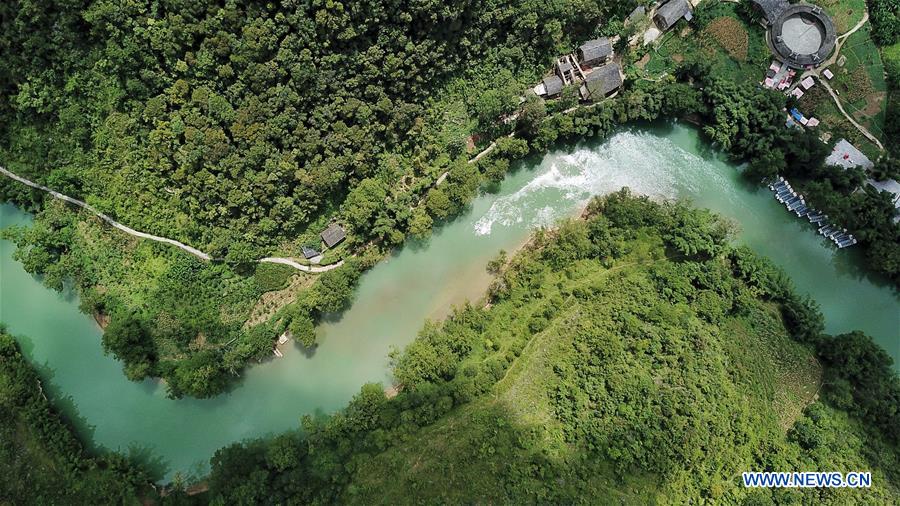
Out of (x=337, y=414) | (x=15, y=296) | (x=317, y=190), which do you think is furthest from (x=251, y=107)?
(x=15, y=296)

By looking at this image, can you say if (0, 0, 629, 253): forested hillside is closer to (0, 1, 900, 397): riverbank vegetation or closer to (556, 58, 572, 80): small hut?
(0, 1, 900, 397): riverbank vegetation

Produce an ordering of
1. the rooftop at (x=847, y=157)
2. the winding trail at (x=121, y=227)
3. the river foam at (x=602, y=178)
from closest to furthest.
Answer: the winding trail at (x=121, y=227) < the rooftop at (x=847, y=157) < the river foam at (x=602, y=178)

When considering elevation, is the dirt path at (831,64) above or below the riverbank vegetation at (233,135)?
above

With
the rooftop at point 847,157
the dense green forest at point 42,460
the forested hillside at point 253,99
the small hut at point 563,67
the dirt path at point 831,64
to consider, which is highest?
the dirt path at point 831,64

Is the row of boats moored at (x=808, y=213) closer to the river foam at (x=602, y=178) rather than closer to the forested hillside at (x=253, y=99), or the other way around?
the river foam at (x=602, y=178)

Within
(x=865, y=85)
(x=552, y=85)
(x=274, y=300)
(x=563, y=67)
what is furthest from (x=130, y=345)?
(x=865, y=85)

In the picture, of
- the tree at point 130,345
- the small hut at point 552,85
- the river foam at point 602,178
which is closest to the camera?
the tree at point 130,345

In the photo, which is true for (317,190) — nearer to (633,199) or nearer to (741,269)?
(633,199)

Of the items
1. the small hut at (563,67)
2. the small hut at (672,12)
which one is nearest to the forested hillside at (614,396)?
the small hut at (563,67)

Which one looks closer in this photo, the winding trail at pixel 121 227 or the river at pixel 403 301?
the winding trail at pixel 121 227
